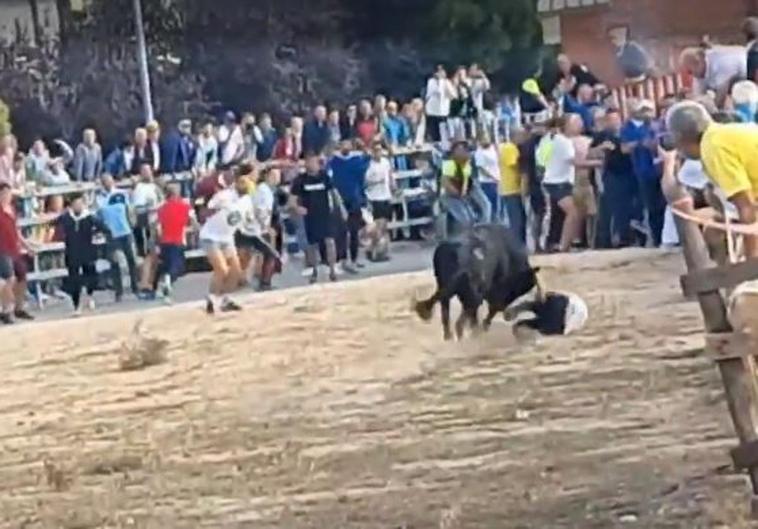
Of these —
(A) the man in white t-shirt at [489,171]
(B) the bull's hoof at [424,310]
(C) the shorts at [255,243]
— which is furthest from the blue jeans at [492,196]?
(B) the bull's hoof at [424,310]

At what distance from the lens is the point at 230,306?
19641 millimetres

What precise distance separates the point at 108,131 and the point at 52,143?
103cm

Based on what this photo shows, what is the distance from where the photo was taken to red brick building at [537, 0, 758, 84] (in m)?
30.2

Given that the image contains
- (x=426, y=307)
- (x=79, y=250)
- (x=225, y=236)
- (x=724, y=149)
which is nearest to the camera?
(x=724, y=149)

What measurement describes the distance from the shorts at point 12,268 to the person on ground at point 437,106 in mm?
6789

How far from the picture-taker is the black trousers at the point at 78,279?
2152cm

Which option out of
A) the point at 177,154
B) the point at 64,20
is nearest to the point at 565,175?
the point at 177,154

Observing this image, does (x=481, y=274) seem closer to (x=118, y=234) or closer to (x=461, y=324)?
(x=461, y=324)

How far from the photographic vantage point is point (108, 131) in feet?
100.0

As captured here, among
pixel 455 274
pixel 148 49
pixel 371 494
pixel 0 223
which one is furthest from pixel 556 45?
pixel 371 494

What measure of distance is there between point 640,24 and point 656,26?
817 mm

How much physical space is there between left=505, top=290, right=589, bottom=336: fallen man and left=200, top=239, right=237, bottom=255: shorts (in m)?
5.02

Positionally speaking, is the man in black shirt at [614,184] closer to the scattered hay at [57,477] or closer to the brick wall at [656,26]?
the brick wall at [656,26]

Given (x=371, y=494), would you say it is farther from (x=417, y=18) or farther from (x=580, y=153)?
(x=417, y=18)
